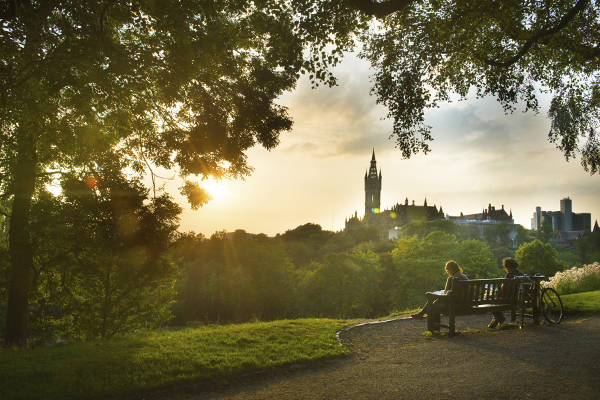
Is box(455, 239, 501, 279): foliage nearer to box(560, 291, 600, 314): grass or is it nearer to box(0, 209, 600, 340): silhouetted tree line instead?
box(0, 209, 600, 340): silhouetted tree line

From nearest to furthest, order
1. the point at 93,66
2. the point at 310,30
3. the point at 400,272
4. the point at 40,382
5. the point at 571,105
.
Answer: the point at 40,382, the point at 93,66, the point at 310,30, the point at 571,105, the point at 400,272

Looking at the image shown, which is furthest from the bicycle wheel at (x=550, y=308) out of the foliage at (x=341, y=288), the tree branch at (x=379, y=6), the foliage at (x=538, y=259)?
the foliage at (x=538, y=259)

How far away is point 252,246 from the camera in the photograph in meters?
55.8

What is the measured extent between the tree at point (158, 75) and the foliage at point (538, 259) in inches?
2662

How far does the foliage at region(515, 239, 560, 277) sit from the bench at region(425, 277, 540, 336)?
63.7m

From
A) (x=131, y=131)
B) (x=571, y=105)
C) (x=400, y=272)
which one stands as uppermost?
(x=571, y=105)

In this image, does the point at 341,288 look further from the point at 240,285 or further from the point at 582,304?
the point at 582,304

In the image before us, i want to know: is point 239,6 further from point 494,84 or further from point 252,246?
point 252,246

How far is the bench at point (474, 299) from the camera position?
8938mm

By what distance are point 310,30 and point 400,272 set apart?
48292 mm

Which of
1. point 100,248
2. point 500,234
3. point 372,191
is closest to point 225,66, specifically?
point 100,248

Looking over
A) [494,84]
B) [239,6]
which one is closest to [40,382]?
[239,6]

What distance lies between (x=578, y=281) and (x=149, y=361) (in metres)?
19.2

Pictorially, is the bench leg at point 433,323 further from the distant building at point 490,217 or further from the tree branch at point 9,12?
the distant building at point 490,217
